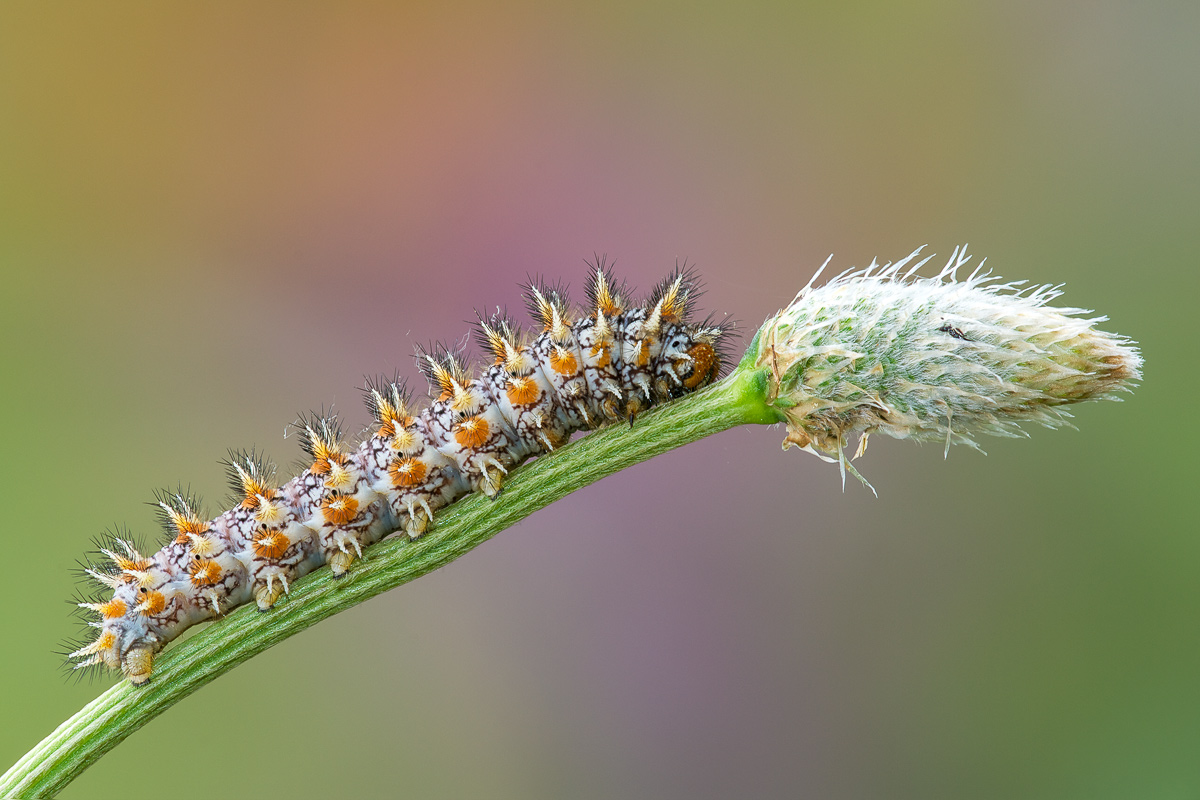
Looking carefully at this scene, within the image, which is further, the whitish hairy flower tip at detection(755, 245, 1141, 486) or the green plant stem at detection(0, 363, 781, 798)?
the green plant stem at detection(0, 363, 781, 798)

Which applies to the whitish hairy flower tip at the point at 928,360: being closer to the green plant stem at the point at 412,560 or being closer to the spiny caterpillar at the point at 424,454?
the green plant stem at the point at 412,560

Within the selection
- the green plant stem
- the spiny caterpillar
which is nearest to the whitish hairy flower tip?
the green plant stem

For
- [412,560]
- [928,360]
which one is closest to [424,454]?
[412,560]

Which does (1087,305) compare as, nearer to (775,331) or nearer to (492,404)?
(775,331)

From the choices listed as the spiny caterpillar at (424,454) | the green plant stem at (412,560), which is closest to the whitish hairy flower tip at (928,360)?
the green plant stem at (412,560)

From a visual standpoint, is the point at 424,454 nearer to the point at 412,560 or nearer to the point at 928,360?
the point at 412,560

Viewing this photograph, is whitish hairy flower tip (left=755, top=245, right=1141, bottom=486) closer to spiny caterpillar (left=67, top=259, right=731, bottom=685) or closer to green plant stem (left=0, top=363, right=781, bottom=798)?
green plant stem (left=0, top=363, right=781, bottom=798)
